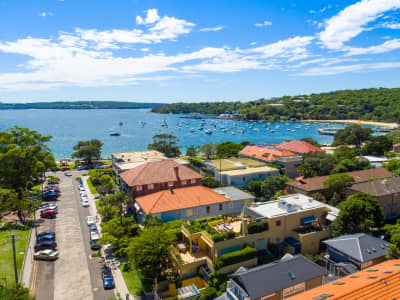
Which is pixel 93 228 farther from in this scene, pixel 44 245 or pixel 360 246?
pixel 360 246

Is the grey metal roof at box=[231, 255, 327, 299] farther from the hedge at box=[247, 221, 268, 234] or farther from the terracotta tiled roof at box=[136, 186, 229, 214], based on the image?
the terracotta tiled roof at box=[136, 186, 229, 214]

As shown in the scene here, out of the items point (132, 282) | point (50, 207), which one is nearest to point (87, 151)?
point (50, 207)

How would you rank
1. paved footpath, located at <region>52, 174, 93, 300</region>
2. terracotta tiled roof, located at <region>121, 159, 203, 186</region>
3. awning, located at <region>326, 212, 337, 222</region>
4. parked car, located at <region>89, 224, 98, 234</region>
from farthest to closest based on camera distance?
terracotta tiled roof, located at <region>121, 159, 203, 186</region> → parked car, located at <region>89, 224, 98, 234</region> → awning, located at <region>326, 212, 337, 222</region> → paved footpath, located at <region>52, 174, 93, 300</region>

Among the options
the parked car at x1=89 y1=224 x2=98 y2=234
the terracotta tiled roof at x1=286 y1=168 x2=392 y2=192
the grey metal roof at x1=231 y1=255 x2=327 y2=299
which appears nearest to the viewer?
the grey metal roof at x1=231 y1=255 x2=327 y2=299

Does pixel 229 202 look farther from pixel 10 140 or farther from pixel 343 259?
pixel 10 140

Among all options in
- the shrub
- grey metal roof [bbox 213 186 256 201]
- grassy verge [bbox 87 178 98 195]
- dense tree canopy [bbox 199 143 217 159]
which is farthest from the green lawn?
dense tree canopy [bbox 199 143 217 159]

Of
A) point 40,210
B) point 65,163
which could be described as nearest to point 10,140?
point 40,210
